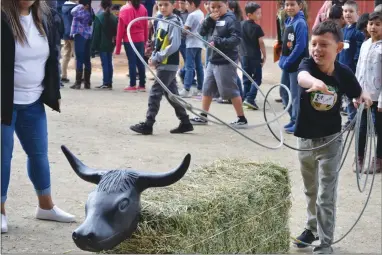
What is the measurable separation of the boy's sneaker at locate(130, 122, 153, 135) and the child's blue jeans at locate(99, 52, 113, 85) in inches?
167

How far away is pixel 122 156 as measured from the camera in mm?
8938

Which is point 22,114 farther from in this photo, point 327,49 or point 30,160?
point 327,49

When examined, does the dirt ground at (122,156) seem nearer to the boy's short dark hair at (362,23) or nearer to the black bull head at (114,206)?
the black bull head at (114,206)

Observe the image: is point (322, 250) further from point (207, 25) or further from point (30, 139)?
point (207, 25)

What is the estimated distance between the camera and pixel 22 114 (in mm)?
5973

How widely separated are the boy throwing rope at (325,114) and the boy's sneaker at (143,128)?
4.47m

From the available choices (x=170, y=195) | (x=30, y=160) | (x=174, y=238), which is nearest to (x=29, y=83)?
(x=30, y=160)

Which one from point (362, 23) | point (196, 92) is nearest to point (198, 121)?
point (362, 23)

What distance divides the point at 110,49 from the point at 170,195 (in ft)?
32.4

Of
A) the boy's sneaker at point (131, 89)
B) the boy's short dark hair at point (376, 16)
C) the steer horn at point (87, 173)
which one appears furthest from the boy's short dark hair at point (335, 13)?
the steer horn at point (87, 173)

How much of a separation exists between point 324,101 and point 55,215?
2.43m

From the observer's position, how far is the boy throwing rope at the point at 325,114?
5574 millimetres

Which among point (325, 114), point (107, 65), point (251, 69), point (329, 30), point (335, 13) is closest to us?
point (329, 30)

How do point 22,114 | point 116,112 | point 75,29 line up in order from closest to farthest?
point 22,114, point 116,112, point 75,29
